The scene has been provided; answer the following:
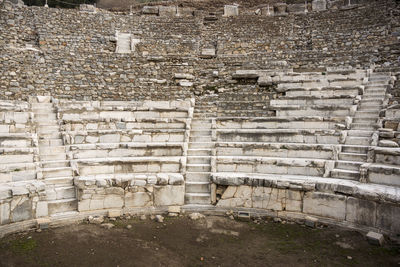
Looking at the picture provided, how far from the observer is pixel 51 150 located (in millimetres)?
7309

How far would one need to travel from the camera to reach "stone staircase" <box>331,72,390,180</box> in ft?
21.5

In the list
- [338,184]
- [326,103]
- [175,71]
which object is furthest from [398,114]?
[175,71]

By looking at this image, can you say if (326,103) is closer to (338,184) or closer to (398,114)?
(398,114)

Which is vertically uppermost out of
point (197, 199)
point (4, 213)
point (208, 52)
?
point (208, 52)

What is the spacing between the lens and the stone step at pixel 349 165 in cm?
650

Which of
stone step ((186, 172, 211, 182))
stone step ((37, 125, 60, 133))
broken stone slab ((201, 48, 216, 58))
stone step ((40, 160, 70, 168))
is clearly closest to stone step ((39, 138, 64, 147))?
stone step ((37, 125, 60, 133))

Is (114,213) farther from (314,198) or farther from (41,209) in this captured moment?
(314,198)

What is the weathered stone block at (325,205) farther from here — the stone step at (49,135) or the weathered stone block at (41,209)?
the stone step at (49,135)

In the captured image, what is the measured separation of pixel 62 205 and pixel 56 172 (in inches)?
33.7

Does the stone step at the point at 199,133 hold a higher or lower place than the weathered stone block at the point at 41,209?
higher

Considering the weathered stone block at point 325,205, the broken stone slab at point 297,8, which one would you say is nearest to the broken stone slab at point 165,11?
the broken stone slab at point 297,8

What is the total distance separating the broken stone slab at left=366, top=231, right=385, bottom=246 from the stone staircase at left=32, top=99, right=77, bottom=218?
5.75 meters

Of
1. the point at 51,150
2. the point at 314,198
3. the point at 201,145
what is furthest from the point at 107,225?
the point at 314,198

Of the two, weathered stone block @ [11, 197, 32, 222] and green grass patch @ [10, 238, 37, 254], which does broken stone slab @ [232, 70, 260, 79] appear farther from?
green grass patch @ [10, 238, 37, 254]
